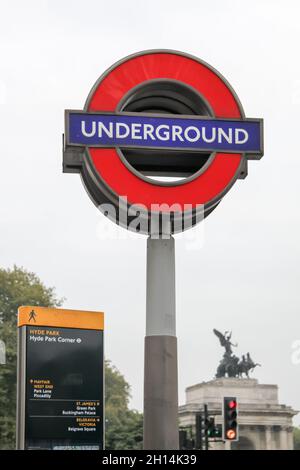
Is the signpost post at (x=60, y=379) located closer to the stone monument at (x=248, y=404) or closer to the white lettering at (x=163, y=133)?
the white lettering at (x=163, y=133)

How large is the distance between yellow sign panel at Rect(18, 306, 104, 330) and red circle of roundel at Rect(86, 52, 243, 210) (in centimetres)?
1261

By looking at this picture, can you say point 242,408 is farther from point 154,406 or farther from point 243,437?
point 154,406

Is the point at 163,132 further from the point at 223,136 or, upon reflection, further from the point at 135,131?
the point at 223,136

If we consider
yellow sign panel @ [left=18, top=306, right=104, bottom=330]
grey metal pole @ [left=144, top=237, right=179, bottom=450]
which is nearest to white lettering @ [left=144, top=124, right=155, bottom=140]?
grey metal pole @ [left=144, top=237, right=179, bottom=450]

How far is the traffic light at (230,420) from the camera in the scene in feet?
97.2

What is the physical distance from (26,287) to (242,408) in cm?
2769

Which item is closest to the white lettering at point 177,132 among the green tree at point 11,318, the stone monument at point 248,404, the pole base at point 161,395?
the pole base at point 161,395

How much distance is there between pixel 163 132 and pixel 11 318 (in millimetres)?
49249

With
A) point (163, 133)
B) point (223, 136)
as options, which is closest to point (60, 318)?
point (163, 133)

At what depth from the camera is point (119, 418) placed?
8050 cm

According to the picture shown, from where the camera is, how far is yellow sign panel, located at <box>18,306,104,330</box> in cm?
2552

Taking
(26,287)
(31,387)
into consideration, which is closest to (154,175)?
(31,387)

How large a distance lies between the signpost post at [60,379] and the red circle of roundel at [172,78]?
12481 mm

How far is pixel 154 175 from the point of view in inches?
563
